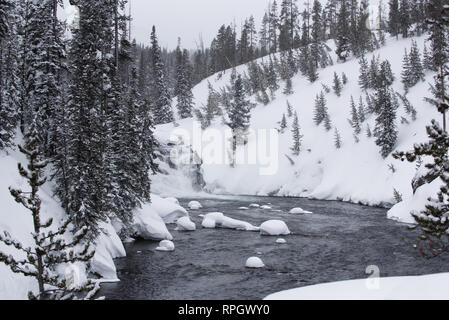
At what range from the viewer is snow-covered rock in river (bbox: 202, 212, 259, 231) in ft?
87.0

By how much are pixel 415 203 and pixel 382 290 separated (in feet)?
60.8

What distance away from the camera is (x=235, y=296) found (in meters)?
13.9

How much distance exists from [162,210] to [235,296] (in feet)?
54.1

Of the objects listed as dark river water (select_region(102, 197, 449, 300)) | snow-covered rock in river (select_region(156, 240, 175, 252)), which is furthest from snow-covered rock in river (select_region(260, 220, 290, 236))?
snow-covered rock in river (select_region(156, 240, 175, 252))

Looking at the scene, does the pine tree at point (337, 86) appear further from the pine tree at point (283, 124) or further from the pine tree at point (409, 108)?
the pine tree at point (409, 108)

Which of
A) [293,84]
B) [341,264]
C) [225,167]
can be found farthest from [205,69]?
[341,264]

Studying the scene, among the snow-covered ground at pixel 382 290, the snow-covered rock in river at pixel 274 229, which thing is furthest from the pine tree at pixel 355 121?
the snow-covered ground at pixel 382 290

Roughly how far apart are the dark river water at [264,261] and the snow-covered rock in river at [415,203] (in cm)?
132

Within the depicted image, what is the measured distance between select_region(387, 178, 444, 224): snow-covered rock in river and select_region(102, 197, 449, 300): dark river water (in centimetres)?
132

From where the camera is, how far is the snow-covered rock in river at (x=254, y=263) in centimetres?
1766

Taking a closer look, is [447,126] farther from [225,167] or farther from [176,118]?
[176,118]

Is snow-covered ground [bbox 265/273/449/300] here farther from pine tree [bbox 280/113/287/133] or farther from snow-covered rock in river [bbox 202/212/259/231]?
pine tree [bbox 280/113/287/133]

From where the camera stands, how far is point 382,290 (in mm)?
11320

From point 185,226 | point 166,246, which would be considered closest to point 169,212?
point 185,226
